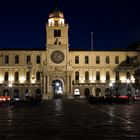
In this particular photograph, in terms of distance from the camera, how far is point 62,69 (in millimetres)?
106250

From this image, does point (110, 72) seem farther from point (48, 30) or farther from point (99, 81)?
point (48, 30)

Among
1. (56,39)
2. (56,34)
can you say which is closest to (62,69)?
(56,39)

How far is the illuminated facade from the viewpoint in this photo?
10619cm

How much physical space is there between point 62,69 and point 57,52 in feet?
15.8

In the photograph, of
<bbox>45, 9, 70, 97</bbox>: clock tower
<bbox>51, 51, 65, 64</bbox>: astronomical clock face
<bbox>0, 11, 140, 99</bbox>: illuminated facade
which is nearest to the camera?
<bbox>45, 9, 70, 97</bbox>: clock tower

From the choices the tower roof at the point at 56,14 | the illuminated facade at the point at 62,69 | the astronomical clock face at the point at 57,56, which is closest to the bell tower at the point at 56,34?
the illuminated facade at the point at 62,69

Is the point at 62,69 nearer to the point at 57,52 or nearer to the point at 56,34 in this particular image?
the point at 57,52

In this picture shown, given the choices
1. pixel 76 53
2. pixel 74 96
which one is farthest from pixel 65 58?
pixel 74 96

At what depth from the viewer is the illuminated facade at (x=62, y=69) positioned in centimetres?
10619

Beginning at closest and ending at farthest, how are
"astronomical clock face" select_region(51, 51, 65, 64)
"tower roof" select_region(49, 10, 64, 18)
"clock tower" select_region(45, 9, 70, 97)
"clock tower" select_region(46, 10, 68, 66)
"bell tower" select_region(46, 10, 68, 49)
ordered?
"clock tower" select_region(45, 9, 70, 97) → "astronomical clock face" select_region(51, 51, 65, 64) → "clock tower" select_region(46, 10, 68, 66) → "bell tower" select_region(46, 10, 68, 49) → "tower roof" select_region(49, 10, 64, 18)

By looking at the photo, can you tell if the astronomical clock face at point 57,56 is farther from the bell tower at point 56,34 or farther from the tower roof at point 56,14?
the tower roof at point 56,14

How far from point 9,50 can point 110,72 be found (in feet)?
91.7

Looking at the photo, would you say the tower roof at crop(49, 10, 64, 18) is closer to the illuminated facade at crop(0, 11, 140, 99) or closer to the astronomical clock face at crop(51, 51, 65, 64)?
the illuminated facade at crop(0, 11, 140, 99)

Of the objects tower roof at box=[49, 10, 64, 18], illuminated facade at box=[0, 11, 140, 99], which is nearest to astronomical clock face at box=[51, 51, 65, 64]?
illuminated facade at box=[0, 11, 140, 99]
